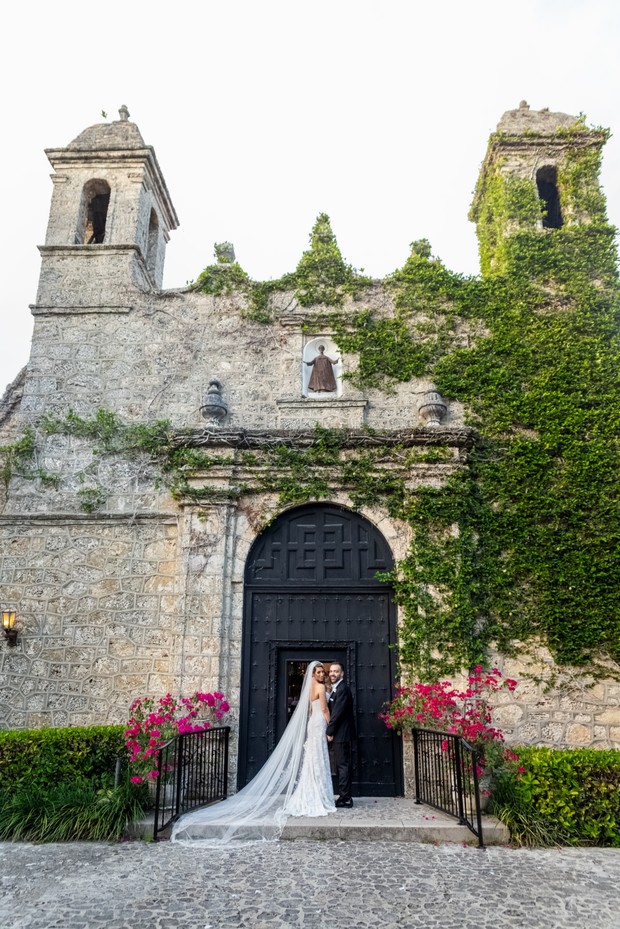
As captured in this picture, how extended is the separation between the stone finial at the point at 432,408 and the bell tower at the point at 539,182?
2690mm

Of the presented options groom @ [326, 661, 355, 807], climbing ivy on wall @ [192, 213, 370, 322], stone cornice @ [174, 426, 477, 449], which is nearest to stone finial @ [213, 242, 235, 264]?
climbing ivy on wall @ [192, 213, 370, 322]

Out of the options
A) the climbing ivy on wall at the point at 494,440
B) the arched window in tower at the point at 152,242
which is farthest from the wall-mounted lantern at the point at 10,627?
the arched window in tower at the point at 152,242

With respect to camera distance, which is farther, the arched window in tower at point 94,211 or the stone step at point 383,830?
the arched window in tower at point 94,211

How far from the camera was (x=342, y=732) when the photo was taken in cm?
782

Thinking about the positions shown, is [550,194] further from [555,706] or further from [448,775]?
[448,775]

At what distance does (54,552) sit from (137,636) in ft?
5.64

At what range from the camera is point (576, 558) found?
880 cm

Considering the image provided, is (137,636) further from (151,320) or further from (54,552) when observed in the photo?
(151,320)

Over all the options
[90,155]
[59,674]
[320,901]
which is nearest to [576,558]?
[320,901]

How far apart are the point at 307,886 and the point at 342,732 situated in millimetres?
2411

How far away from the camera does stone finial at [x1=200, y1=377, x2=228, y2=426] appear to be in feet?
31.9

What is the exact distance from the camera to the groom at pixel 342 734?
7645mm

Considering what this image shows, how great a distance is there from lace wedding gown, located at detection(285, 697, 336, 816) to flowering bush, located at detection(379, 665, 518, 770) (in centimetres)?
94

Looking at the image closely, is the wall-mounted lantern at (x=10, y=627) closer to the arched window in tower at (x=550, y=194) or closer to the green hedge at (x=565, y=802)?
the green hedge at (x=565, y=802)
